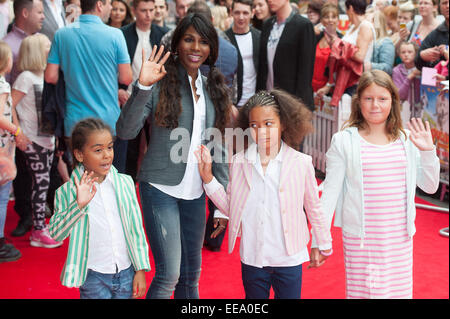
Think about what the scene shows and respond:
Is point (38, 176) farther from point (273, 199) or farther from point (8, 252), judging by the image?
point (273, 199)

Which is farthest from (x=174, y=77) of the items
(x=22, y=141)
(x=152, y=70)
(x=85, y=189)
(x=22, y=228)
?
(x=22, y=228)

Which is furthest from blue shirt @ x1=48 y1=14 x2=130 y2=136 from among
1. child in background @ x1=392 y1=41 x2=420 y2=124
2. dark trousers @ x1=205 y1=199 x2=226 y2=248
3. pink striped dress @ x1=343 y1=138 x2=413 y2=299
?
child in background @ x1=392 y1=41 x2=420 y2=124

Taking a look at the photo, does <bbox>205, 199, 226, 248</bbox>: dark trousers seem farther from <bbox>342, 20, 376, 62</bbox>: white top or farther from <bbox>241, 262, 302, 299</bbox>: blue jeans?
<bbox>342, 20, 376, 62</bbox>: white top

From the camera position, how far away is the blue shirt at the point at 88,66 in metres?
3.44

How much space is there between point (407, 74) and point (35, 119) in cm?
334

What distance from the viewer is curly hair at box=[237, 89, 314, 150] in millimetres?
2391

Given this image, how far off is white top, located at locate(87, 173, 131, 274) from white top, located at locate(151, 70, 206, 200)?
257 mm

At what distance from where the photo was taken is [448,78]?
494 cm

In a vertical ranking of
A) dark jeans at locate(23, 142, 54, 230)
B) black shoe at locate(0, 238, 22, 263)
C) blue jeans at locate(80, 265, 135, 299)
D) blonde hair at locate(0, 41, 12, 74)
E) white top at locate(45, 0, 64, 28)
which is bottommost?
black shoe at locate(0, 238, 22, 263)

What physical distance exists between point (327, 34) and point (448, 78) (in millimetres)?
1264

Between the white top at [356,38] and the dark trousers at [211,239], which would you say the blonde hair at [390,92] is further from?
the white top at [356,38]

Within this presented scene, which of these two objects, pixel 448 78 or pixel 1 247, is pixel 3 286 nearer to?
pixel 1 247

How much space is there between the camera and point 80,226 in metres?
2.31
